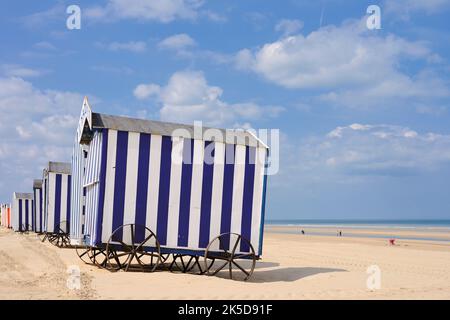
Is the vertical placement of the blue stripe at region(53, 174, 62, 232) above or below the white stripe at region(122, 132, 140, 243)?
below

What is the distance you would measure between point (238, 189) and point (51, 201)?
13898 millimetres

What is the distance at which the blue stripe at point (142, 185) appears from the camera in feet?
39.1

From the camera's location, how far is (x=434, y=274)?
1468 centimetres

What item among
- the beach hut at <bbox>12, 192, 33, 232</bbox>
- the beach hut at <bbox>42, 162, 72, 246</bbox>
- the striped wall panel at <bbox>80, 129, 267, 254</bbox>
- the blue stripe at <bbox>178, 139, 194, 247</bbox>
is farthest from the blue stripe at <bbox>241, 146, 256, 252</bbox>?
the beach hut at <bbox>12, 192, 33, 232</bbox>

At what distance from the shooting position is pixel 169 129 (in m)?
12.3

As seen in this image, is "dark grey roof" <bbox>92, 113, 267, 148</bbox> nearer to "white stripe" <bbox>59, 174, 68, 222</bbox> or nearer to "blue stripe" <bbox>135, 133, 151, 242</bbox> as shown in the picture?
"blue stripe" <bbox>135, 133, 151, 242</bbox>

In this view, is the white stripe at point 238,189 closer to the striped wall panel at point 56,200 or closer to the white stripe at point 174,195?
the white stripe at point 174,195

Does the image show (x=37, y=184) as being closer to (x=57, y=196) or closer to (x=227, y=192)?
(x=57, y=196)

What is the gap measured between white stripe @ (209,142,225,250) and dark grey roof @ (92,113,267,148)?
277mm

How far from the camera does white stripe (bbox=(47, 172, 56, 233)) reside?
23.8 m

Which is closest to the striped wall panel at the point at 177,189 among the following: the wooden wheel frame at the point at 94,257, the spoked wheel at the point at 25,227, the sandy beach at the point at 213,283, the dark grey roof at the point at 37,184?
the wooden wheel frame at the point at 94,257

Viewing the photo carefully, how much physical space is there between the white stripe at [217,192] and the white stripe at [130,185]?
5.83 feet
